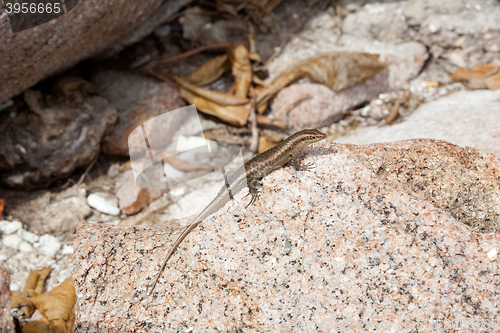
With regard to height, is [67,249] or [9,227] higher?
[9,227]

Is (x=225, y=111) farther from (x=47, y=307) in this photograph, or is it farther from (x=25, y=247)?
(x=47, y=307)

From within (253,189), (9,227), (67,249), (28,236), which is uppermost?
(253,189)

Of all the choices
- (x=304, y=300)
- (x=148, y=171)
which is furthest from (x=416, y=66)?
(x=304, y=300)

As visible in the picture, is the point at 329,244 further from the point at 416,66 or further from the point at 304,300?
the point at 416,66

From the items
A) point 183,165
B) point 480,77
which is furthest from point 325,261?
point 480,77

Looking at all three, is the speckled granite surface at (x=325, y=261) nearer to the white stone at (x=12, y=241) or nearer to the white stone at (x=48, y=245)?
the white stone at (x=48, y=245)
